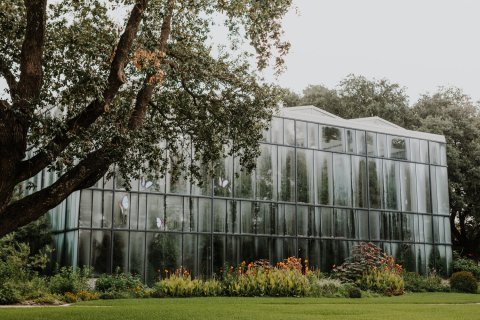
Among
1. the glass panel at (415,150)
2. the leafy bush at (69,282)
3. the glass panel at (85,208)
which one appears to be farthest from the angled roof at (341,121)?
the leafy bush at (69,282)

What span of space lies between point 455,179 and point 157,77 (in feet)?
105

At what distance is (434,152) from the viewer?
33000mm

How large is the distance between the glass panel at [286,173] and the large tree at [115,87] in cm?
1290

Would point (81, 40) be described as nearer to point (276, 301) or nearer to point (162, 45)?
point (162, 45)

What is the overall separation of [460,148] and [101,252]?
26.4 metres

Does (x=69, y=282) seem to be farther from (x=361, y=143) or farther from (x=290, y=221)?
(x=361, y=143)

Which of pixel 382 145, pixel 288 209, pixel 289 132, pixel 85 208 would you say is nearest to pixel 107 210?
pixel 85 208

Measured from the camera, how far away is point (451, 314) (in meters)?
15.0

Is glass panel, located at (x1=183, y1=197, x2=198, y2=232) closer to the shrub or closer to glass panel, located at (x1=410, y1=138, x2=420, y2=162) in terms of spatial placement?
the shrub

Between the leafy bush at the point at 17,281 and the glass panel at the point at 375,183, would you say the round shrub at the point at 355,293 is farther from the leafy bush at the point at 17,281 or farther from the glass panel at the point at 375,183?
the leafy bush at the point at 17,281

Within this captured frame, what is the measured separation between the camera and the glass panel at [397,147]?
31625 mm

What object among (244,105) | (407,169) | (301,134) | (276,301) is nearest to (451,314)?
(276,301)

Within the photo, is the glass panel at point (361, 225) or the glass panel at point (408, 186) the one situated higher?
the glass panel at point (408, 186)

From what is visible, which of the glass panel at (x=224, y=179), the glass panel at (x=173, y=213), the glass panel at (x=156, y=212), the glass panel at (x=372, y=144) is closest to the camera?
the glass panel at (x=156, y=212)
